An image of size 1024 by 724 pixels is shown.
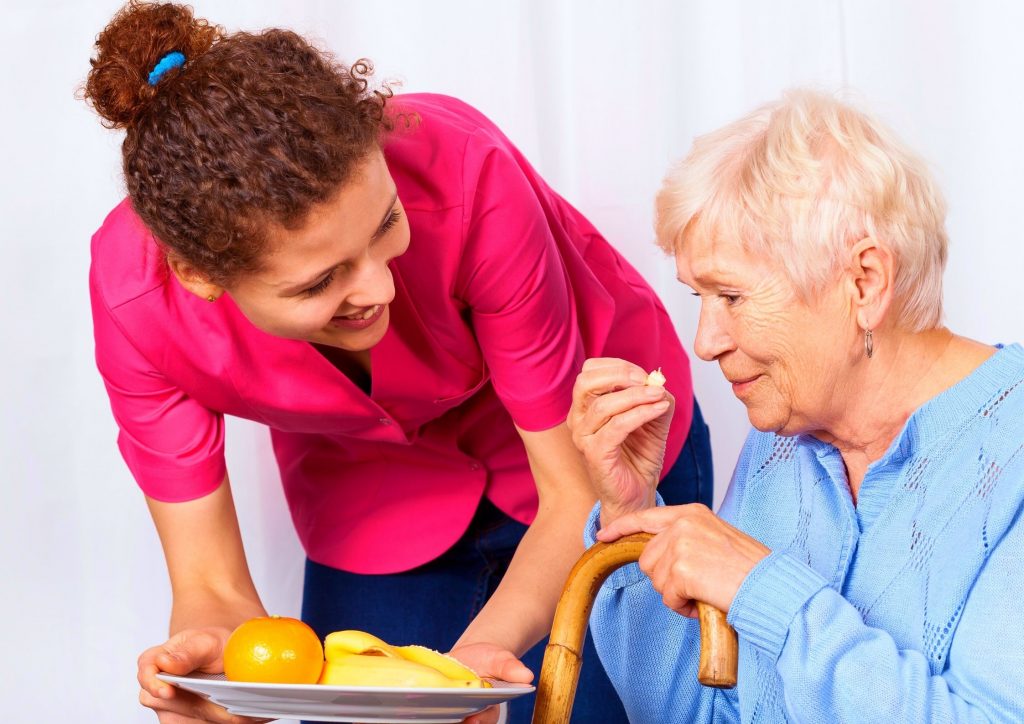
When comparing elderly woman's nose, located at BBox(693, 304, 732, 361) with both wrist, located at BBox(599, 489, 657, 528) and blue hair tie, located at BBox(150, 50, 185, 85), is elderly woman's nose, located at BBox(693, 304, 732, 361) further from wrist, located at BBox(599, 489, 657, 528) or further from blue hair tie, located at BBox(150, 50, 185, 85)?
blue hair tie, located at BBox(150, 50, 185, 85)

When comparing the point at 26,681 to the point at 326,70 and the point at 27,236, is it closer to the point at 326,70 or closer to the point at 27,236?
the point at 27,236

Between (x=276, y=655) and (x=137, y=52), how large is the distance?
27.7 inches

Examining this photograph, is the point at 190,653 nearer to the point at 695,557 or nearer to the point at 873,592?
the point at 695,557

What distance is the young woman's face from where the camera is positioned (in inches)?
55.0

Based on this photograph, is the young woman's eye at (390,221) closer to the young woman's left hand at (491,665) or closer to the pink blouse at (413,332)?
the pink blouse at (413,332)

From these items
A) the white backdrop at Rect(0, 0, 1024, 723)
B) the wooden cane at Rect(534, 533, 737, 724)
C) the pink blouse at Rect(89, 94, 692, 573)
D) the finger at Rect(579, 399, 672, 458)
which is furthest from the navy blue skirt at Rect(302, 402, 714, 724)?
the wooden cane at Rect(534, 533, 737, 724)

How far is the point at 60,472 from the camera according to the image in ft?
8.54

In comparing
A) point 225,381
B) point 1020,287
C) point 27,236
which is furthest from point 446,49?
point 1020,287

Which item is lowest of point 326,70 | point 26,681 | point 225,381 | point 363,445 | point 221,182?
point 26,681

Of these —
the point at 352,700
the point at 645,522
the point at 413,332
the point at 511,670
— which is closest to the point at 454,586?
the point at 413,332

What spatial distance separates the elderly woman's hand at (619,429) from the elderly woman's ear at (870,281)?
0.25m

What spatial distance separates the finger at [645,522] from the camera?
1380 millimetres

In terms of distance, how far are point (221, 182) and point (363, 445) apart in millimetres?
763

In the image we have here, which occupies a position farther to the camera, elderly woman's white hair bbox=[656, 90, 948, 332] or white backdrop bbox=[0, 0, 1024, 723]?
white backdrop bbox=[0, 0, 1024, 723]
